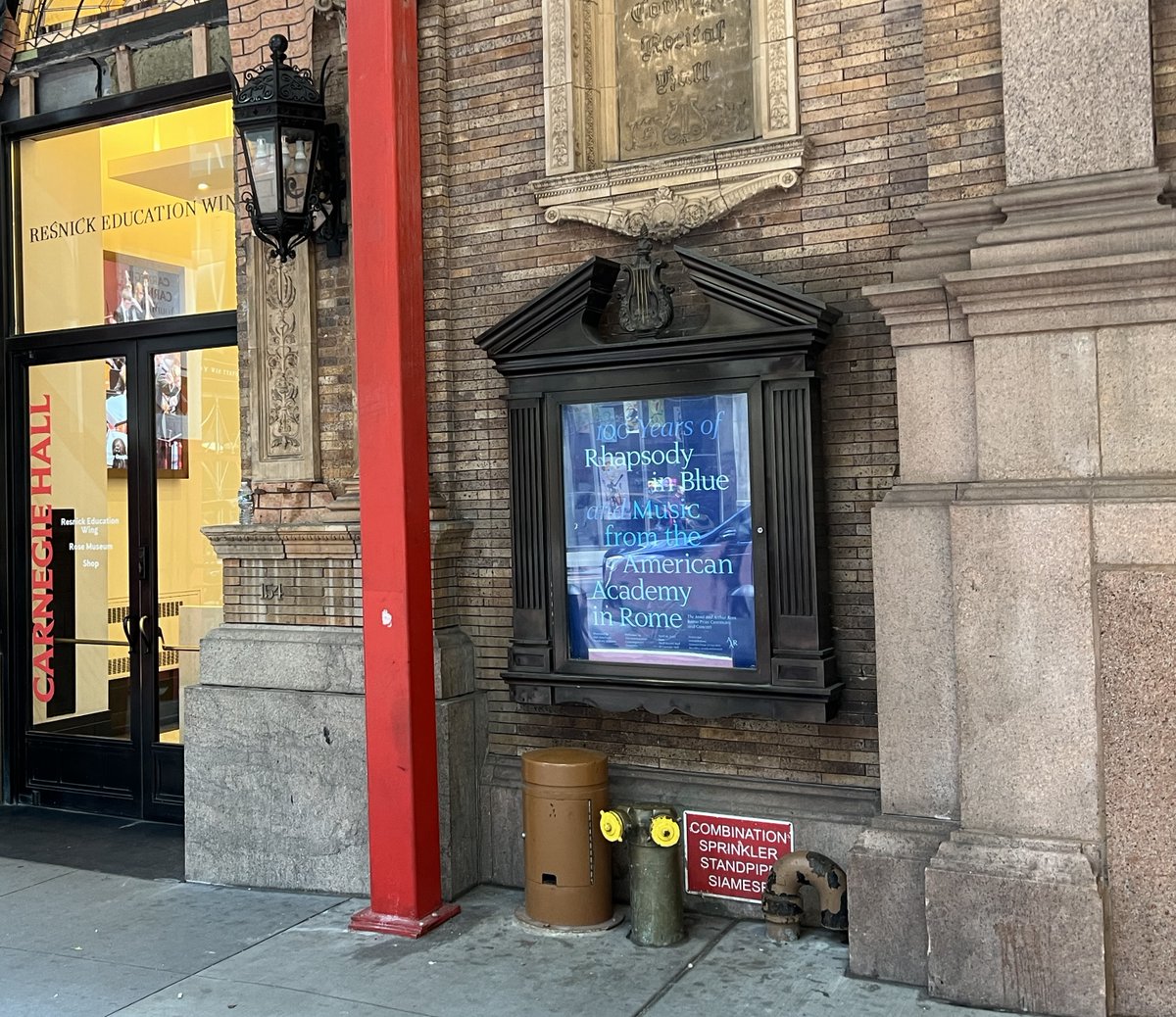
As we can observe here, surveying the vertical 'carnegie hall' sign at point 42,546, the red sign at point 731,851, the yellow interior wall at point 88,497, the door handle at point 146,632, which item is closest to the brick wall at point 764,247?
the red sign at point 731,851

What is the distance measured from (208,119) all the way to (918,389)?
18.0 ft

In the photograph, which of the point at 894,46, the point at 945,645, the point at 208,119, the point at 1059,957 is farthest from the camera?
the point at 208,119

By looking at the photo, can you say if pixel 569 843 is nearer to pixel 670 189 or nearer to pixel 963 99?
pixel 670 189

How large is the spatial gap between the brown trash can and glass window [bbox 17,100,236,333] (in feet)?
13.9

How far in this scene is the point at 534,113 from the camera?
6.72 metres

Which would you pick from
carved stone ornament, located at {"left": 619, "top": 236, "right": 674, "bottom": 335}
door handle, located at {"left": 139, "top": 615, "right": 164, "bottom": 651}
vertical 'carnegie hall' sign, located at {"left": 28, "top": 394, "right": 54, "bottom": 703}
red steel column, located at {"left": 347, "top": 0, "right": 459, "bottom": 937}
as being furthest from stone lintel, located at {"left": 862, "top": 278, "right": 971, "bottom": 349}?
vertical 'carnegie hall' sign, located at {"left": 28, "top": 394, "right": 54, "bottom": 703}

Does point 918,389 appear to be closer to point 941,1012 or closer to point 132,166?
point 941,1012

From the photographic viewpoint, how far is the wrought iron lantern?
264 inches

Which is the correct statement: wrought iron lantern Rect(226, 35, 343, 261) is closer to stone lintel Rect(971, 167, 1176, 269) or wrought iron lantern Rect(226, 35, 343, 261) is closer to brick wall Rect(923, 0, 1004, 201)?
brick wall Rect(923, 0, 1004, 201)

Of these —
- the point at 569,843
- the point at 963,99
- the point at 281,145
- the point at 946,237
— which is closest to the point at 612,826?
the point at 569,843

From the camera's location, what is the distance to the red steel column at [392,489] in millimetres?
6113

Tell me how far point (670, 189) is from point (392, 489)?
84.6 inches

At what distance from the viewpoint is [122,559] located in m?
8.60

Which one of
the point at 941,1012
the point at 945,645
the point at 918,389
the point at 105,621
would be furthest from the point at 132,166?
the point at 941,1012
